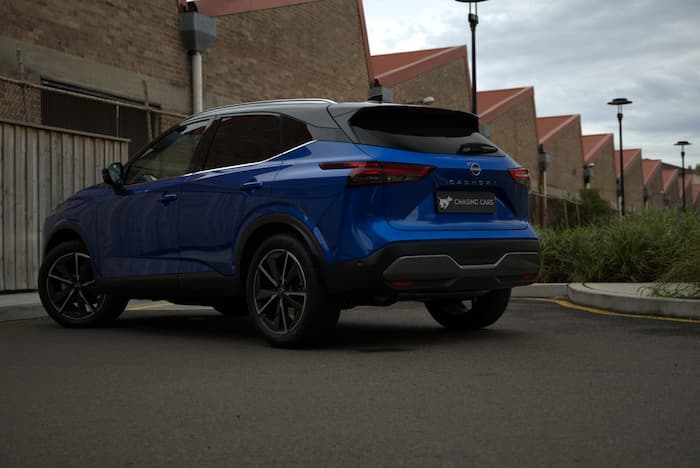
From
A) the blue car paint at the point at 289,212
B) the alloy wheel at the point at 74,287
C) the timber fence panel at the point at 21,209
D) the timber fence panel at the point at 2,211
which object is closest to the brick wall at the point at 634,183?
the timber fence panel at the point at 21,209

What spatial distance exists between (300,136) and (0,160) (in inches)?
273

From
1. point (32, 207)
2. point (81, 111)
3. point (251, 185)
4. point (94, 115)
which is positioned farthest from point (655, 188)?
point (251, 185)

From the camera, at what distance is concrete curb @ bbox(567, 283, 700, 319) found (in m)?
8.89

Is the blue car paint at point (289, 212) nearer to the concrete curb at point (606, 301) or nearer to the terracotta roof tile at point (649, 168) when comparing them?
the concrete curb at point (606, 301)

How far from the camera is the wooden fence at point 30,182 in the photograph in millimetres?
12594

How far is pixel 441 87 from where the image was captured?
110ft

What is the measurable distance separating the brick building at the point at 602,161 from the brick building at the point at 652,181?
34.3 feet

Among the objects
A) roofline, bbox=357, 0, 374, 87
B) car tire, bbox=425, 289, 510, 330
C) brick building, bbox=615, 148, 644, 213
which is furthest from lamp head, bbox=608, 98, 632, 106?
car tire, bbox=425, 289, 510, 330

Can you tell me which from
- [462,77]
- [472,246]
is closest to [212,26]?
[472,246]

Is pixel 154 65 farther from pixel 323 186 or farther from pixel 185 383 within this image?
pixel 185 383

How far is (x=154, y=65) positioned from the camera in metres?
17.3

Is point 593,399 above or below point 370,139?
below

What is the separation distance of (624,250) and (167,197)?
A: 762 centimetres

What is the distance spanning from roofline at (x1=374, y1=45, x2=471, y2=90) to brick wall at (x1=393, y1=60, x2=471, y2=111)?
144 mm
